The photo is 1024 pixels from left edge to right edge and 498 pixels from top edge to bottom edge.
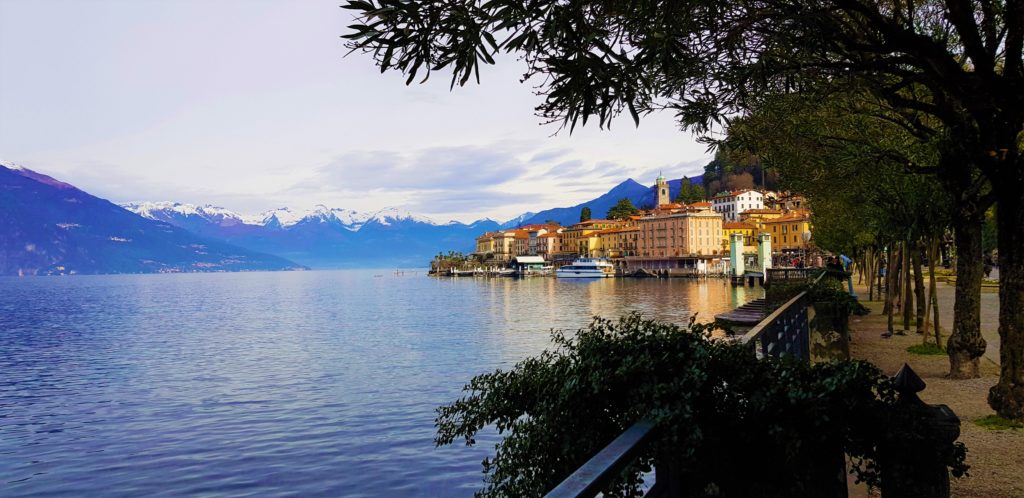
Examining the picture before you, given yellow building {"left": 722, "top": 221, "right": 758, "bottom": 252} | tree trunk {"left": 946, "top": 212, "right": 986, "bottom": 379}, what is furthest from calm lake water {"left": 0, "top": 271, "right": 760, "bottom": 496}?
yellow building {"left": 722, "top": 221, "right": 758, "bottom": 252}

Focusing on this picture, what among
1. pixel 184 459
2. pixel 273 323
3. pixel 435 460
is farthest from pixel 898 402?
pixel 273 323

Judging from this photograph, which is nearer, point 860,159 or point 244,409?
point 860,159

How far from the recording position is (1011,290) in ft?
32.7

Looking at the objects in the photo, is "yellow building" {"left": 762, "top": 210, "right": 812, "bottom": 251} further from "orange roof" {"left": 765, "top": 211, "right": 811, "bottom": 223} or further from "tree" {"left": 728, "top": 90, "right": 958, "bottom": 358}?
"tree" {"left": 728, "top": 90, "right": 958, "bottom": 358}

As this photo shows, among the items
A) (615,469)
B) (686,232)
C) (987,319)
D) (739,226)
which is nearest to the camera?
(615,469)

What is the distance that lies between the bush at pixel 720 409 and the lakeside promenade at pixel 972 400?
8.17ft

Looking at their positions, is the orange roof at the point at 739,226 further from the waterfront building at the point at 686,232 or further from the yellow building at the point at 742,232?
the waterfront building at the point at 686,232

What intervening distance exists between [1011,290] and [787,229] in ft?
533

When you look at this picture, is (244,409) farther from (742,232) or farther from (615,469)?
(742,232)

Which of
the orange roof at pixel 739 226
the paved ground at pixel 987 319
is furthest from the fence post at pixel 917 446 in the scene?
the orange roof at pixel 739 226

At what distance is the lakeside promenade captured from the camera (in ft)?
27.1

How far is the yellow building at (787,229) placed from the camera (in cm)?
15700

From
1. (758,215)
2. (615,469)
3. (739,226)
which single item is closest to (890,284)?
(615,469)

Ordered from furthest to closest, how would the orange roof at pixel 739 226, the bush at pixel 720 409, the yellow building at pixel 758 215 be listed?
the orange roof at pixel 739 226
the yellow building at pixel 758 215
the bush at pixel 720 409
